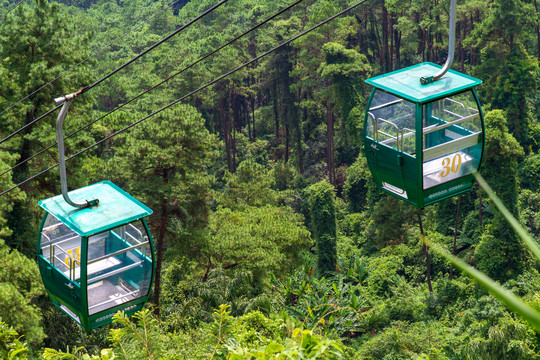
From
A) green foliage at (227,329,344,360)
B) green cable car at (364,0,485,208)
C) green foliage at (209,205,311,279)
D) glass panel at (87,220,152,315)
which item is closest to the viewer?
green foliage at (227,329,344,360)

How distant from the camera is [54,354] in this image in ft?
14.4

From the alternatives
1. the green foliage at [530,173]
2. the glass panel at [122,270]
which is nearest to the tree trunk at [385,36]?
the green foliage at [530,173]

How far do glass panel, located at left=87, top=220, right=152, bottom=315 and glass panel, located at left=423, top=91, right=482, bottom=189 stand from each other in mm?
3632

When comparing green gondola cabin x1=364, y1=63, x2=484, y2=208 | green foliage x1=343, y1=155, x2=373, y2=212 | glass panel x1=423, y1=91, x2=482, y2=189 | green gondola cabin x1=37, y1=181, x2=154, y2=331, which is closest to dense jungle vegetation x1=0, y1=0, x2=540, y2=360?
green foliage x1=343, y1=155, x2=373, y2=212

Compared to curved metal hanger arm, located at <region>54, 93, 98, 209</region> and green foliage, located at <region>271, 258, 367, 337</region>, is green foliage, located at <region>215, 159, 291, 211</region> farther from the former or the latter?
curved metal hanger arm, located at <region>54, 93, 98, 209</region>

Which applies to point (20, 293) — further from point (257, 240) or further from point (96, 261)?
point (257, 240)

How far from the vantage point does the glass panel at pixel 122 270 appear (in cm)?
789

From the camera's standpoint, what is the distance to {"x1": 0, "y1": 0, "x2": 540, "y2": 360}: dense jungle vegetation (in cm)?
1539

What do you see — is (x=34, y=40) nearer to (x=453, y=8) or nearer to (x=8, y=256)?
(x=8, y=256)

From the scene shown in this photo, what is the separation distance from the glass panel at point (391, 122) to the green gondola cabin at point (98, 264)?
122 inches

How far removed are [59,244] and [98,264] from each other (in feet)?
2.05

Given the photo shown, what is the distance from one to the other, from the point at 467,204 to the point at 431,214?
6.61 ft

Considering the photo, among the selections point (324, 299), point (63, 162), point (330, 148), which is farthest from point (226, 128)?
point (63, 162)

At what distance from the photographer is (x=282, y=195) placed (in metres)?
29.8
